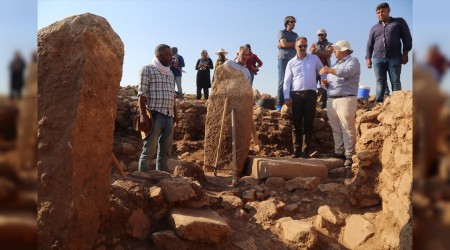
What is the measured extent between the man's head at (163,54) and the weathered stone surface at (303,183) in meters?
2.04

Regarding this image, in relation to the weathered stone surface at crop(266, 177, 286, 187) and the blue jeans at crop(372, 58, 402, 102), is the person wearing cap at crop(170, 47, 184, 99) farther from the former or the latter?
the weathered stone surface at crop(266, 177, 286, 187)

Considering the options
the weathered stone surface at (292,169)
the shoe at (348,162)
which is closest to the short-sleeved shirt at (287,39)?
the shoe at (348,162)

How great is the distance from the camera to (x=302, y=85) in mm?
5891

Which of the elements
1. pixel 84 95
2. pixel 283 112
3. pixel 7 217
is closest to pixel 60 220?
pixel 84 95

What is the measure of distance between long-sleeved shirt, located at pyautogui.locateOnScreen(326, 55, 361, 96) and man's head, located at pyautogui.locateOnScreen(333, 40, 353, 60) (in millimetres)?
56

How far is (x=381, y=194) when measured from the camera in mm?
4422

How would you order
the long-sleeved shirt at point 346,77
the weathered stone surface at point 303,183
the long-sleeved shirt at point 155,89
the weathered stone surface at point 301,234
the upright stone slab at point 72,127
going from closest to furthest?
1. the upright stone slab at point 72,127
2. the weathered stone surface at point 301,234
3. the long-sleeved shirt at point 155,89
4. the weathered stone surface at point 303,183
5. the long-sleeved shirt at point 346,77

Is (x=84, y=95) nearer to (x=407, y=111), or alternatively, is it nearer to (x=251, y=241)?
(x=251, y=241)

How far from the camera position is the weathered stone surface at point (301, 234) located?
12.4ft

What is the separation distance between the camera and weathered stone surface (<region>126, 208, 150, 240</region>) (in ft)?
11.0

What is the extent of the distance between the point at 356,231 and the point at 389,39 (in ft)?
9.55

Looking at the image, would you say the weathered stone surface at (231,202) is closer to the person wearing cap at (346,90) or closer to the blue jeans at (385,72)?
the person wearing cap at (346,90)

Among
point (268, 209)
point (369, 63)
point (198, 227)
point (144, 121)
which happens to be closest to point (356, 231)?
point (268, 209)

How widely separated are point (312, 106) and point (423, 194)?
17.5 feet
